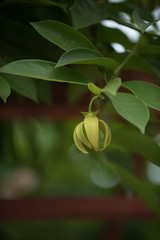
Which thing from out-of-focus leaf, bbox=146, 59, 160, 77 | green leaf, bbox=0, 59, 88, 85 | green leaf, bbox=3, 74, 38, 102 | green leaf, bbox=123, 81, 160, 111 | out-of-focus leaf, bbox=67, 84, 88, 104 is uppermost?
green leaf, bbox=123, 81, 160, 111

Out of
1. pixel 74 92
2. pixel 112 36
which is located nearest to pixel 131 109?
pixel 112 36

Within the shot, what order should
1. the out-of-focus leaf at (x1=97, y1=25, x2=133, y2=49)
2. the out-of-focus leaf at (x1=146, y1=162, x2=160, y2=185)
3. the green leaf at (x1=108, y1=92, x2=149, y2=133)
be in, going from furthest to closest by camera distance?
the out-of-focus leaf at (x1=146, y1=162, x2=160, y2=185)
the out-of-focus leaf at (x1=97, y1=25, x2=133, y2=49)
the green leaf at (x1=108, y1=92, x2=149, y2=133)

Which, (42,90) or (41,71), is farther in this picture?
(42,90)

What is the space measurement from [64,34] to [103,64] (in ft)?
0.18

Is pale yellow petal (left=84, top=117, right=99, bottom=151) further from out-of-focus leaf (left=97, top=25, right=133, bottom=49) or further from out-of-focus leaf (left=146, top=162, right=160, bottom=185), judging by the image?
out-of-focus leaf (left=146, top=162, right=160, bottom=185)

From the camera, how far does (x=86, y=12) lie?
0.47m

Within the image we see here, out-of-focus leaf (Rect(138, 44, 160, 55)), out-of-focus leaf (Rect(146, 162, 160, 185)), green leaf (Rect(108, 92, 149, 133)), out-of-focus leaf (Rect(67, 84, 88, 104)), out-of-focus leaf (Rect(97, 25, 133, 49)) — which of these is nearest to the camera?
green leaf (Rect(108, 92, 149, 133))

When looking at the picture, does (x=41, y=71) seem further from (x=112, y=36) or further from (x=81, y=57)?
(x=112, y=36)

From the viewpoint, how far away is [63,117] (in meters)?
0.83

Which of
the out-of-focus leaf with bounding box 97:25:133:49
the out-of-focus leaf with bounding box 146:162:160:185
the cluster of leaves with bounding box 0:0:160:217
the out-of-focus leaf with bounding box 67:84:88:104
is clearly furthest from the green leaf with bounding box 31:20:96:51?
the out-of-focus leaf with bounding box 146:162:160:185

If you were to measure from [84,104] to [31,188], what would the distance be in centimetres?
63

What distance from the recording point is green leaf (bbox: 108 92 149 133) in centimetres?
32

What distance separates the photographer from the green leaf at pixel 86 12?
1.48ft

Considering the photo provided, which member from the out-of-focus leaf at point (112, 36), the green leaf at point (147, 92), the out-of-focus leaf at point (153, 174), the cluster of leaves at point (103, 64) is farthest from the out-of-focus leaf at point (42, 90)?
the out-of-focus leaf at point (153, 174)
